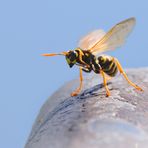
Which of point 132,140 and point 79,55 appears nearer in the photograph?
point 132,140

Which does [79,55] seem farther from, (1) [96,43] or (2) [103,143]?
(2) [103,143]

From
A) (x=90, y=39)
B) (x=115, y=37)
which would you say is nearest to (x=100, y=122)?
(x=115, y=37)

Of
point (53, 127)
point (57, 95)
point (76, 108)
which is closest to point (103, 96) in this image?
point (76, 108)

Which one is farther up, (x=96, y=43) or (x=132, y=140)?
(x=96, y=43)

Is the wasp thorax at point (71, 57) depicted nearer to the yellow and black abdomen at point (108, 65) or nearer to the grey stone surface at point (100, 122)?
the yellow and black abdomen at point (108, 65)

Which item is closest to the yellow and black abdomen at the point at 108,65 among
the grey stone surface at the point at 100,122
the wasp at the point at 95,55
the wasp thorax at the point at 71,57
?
the wasp at the point at 95,55

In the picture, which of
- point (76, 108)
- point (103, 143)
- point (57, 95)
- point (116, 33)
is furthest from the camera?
point (57, 95)

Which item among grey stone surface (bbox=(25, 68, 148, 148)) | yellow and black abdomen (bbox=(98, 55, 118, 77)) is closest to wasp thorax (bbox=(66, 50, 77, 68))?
yellow and black abdomen (bbox=(98, 55, 118, 77))
